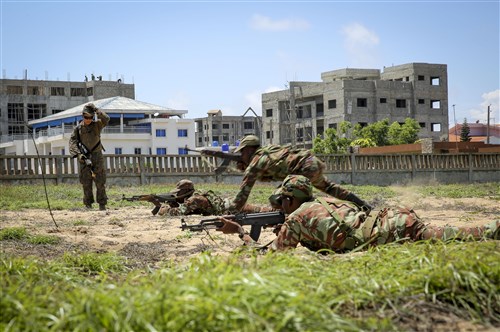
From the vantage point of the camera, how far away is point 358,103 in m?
73.3

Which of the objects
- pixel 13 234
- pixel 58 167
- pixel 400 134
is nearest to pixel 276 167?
pixel 13 234

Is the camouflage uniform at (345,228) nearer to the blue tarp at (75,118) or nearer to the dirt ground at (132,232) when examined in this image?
the dirt ground at (132,232)

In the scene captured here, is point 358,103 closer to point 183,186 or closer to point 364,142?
point 364,142

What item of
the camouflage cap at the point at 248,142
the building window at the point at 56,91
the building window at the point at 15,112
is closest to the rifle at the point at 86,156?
the camouflage cap at the point at 248,142

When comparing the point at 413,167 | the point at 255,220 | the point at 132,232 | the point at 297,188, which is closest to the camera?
the point at 297,188

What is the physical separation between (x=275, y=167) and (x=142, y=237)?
2173mm

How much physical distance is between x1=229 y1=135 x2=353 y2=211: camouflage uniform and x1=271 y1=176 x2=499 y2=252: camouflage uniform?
275 cm

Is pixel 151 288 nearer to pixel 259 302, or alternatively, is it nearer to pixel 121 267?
pixel 259 302

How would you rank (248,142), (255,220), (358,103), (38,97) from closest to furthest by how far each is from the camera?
(255,220), (248,142), (358,103), (38,97)

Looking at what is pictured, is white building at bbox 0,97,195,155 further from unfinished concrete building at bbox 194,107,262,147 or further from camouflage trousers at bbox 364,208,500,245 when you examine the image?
camouflage trousers at bbox 364,208,500,245

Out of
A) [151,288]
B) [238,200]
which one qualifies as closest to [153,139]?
[238,200]

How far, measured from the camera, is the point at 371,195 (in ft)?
72.9

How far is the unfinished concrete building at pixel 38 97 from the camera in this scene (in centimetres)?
9506

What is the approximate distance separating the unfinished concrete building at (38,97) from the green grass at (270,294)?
91574 mm
